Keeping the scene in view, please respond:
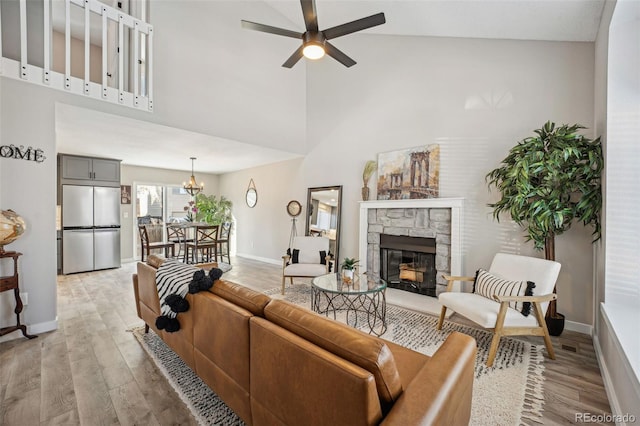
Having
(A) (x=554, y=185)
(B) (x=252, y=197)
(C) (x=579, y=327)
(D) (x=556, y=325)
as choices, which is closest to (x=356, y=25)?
(A) (x=554, y=185)

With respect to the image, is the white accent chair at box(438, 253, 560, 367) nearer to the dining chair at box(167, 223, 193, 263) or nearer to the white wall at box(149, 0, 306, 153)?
the white wall at box(149, 0, 306, 153)

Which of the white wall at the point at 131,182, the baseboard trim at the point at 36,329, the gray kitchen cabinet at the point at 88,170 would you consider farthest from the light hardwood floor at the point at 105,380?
the white wall at the point at 131,182

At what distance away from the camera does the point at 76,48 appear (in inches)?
164

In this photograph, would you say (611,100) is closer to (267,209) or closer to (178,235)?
(267,209)

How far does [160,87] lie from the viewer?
3639mm

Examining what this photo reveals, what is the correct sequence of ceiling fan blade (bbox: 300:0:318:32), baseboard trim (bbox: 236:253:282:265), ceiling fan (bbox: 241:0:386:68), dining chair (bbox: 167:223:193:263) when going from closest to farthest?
1. ceiling fan blade (bbox: 300:0:318:32)
2. ceiling fan (bbox: 241:0:386:68)
3. dining chair (bbox: 167:223:193:263)
4. baseboard trim (bbox: 236:253:282:265)

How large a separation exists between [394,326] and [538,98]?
306 centimetres

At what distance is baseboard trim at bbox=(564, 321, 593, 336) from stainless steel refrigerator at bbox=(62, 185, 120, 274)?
24.4ft

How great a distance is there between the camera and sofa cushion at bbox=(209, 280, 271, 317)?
1486 millimetres

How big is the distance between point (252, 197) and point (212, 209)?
121 cm

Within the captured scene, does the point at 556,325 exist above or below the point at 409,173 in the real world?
below

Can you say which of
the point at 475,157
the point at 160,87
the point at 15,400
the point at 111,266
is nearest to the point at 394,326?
the point at 475,157

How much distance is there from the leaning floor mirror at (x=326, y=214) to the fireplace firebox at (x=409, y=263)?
94 centimetres

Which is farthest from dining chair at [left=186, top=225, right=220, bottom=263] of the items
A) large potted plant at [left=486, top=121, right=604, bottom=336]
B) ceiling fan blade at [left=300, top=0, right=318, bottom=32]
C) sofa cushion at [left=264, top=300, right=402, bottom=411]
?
large potted plant at [left=486, top=121, right=604, bottom=336]
